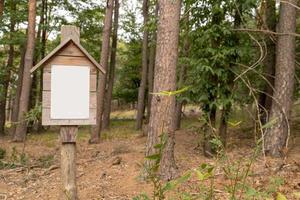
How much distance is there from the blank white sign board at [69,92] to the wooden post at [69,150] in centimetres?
22

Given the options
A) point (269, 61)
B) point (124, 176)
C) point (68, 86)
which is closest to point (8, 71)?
point (269, 61)

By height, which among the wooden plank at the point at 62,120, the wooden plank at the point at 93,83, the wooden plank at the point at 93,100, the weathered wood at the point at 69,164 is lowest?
the weathered wood at the point at 69,164

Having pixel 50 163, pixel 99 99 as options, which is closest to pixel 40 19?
pixel 99 99

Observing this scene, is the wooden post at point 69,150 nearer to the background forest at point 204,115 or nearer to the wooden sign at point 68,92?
the wooden sign at point 68,92

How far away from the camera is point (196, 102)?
30.6ft

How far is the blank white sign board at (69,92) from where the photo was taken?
4848 millimetres

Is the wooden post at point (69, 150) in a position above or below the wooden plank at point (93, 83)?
below

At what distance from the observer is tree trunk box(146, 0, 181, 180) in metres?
6.68

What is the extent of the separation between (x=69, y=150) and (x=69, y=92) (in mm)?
810

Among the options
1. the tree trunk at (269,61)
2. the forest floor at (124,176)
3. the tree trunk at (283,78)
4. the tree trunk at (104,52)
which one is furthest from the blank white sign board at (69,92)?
the tree trunk at (104,52)

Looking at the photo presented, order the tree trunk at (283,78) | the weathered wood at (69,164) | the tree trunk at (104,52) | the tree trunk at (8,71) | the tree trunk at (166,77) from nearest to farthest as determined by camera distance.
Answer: the weathered wood at (69,164), the tree trunk at (166,77), the tree trunk at (283,78), the tree trunk at (104,52), the tree trunk at (8,71)

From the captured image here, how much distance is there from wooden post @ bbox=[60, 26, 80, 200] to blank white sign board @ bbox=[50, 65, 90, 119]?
8.7 inches

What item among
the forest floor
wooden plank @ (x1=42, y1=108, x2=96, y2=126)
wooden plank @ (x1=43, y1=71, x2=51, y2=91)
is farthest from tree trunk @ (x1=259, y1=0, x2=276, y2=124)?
wooden plank @ (x1=43, y1=71, x2=51, y2=91)

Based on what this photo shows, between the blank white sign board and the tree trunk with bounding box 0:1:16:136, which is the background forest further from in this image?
the tree trunk with bounding box 0:1:16:136
